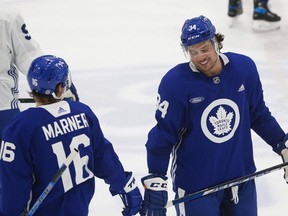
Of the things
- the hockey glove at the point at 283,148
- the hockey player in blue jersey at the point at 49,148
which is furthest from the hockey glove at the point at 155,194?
the hockey glove at the point at 283,148

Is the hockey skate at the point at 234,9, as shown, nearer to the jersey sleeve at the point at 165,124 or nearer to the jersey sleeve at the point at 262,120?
the jersey sleeve at the point at 262,120

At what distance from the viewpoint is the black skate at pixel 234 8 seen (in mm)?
5973

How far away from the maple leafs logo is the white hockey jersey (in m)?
0.95

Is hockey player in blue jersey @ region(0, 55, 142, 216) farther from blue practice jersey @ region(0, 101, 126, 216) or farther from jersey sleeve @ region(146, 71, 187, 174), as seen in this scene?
jersey sleeve @ region(146, 71, 187, 174)

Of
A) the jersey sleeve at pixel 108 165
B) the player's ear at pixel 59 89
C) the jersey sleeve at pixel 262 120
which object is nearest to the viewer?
the player's ear at pixel 59 89

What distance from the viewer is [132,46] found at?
5.68m

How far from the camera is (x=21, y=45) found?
284cm

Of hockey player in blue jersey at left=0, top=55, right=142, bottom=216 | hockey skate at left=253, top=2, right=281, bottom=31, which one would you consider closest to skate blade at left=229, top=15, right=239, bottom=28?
hockey skate at left=253, top=2, right=281, bottom=31

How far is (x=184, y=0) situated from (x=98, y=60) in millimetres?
1773

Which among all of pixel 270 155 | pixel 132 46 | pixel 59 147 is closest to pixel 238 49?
pixel 132 46

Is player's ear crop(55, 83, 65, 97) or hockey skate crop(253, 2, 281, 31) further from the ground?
player's ear crop(55, 83, 65, 97)

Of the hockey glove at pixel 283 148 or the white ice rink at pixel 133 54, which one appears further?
the white ice rink at pixel 133 54

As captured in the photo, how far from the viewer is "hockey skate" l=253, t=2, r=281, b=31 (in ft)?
19.5

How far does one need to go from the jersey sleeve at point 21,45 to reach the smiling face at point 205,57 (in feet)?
2.92
